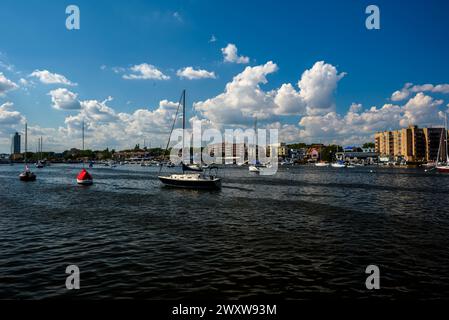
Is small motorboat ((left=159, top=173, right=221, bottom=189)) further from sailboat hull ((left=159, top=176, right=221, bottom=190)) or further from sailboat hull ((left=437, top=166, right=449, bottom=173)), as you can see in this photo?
sailboat hull ((left=437, top=166, right=449, bottom=173))

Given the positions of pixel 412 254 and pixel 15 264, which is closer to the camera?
pixel 15 264

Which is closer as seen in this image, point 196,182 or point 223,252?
point 223,252

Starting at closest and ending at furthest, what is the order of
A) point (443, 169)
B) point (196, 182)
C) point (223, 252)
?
point (223, 252)
point (196, 182)
point (443, 169)

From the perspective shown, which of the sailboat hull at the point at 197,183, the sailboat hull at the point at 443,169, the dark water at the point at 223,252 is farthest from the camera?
the sailboat hull at the point at 443,169

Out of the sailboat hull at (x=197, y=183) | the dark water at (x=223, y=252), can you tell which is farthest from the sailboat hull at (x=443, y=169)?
the sailboat hull at (x=197, y=183)

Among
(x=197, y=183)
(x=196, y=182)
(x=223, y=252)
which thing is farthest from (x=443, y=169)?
(x=223, y=252)

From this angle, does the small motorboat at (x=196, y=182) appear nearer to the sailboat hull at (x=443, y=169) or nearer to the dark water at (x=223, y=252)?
the dark water at (x=223, y=252)

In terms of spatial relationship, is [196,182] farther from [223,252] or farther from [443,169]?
[443,169]

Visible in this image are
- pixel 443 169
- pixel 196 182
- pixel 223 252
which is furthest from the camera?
pixel 443 169
